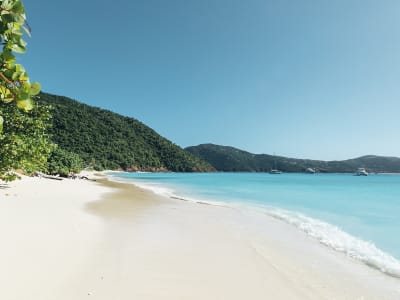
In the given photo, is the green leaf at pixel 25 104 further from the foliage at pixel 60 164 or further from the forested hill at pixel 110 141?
the forested hill at pixel 110 141

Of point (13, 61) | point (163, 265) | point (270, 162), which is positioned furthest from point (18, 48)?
point (270, 162)

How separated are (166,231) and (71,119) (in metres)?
81.9

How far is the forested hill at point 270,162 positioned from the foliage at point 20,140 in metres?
134

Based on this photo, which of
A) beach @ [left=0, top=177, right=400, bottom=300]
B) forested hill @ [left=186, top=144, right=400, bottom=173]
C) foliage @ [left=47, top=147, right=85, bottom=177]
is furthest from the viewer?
forested hill @ [left=186, top=144, right=400, bottom=173]

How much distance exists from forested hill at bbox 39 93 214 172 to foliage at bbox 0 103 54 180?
58.3 metres

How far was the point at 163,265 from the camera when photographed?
4660 mm

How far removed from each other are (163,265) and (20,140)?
763 centimetres

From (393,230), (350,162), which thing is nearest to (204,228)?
(393,230)

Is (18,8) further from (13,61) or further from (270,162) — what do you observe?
(270,162)

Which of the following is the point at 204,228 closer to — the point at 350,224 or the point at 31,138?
the point at 350,224

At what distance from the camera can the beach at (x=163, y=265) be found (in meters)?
3.63

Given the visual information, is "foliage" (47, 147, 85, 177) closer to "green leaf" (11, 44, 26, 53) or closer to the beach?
the beach

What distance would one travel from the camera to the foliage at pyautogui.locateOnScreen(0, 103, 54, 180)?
9508mm

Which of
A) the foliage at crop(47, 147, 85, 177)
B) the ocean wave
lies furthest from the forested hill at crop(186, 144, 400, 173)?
the ocean wave
